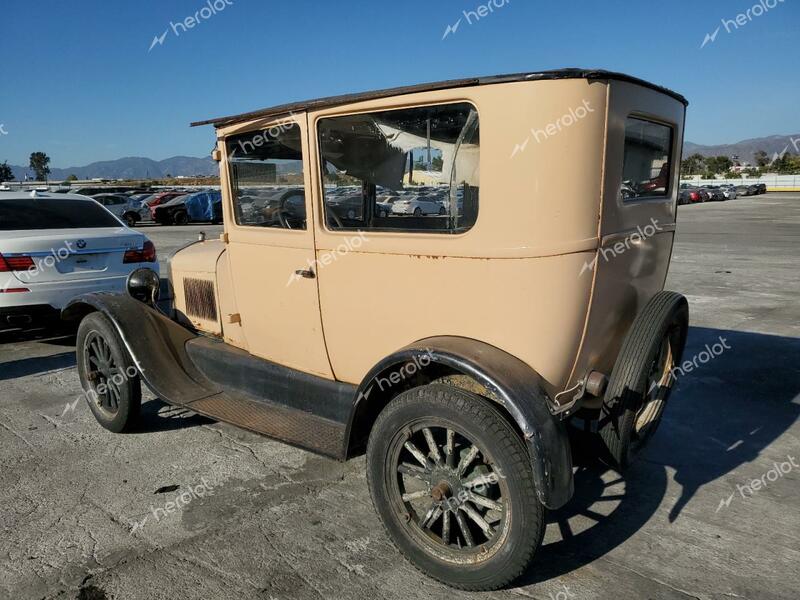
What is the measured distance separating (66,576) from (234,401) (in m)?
1.23

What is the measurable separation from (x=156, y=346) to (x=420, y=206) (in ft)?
6.60

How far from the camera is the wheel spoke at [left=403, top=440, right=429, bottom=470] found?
8.10ft

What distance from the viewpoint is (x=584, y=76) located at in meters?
2.17

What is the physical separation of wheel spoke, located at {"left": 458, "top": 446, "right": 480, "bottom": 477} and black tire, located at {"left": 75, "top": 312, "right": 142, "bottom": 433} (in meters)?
2.33

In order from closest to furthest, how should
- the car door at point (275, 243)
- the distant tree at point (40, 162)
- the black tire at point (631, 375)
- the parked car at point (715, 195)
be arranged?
the black tire at point (631, 375) → the car door at point (275, 243) → the parked car at point (715, 195) → the distant tree at point (40, 162)

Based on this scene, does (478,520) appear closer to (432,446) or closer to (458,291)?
(432,446)

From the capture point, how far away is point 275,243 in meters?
3.16

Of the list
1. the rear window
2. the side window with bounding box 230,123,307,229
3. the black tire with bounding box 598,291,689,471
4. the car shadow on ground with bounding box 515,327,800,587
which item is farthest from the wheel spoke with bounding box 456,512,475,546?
the rear window

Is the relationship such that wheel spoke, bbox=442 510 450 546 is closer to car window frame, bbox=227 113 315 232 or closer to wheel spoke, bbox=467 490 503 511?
wheel spoke, bbox=467 490 503 511

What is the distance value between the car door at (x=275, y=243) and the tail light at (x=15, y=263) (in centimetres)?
320

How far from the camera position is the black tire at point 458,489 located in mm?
Answer: 2193
